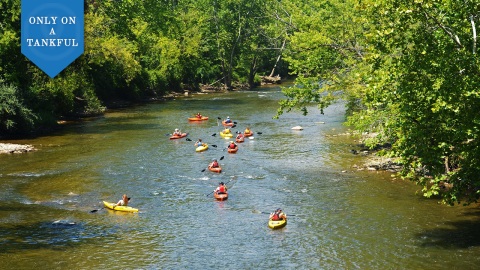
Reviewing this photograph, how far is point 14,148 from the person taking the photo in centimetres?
3456

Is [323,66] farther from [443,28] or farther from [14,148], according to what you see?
[14,148]

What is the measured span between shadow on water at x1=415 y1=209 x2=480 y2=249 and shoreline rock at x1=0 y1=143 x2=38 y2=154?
2874cm

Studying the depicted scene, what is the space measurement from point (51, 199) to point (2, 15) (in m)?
21.9

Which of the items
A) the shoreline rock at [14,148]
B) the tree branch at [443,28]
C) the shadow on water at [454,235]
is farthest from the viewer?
the shoreline rock at [14,148]

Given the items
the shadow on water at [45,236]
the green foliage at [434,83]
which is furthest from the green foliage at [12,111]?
the green foliage at [434,83]

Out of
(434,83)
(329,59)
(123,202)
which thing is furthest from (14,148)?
(434,83)

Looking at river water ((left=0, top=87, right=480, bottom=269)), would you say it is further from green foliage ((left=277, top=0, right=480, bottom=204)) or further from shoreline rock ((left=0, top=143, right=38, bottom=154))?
green foliage ((left=277, top=0, right=480, bottom=204))

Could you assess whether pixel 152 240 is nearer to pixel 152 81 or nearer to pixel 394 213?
pixel 394 213

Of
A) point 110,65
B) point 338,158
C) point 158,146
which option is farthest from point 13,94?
point 338,158

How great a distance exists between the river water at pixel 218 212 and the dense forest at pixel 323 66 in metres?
2.71

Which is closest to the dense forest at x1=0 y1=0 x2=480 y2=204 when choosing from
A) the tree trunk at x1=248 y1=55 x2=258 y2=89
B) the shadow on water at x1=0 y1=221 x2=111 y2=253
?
the tree trunk at x1=248 y1=55 x2=258 y2=89

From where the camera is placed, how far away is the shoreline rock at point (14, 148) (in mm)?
34125

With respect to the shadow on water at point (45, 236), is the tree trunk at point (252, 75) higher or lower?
higher

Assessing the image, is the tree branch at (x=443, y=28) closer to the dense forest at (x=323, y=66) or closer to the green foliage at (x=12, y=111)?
the dense forest at (x=323, y=66)
